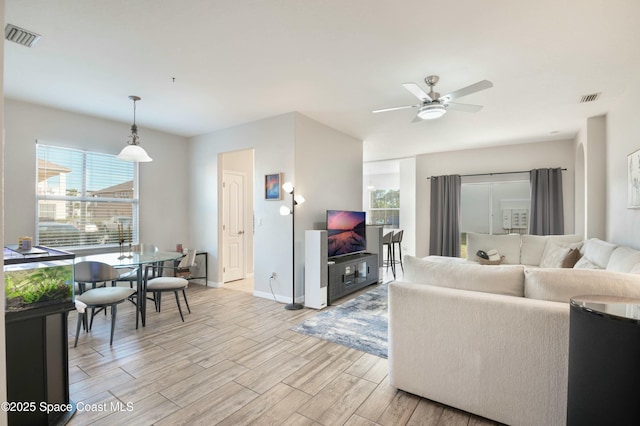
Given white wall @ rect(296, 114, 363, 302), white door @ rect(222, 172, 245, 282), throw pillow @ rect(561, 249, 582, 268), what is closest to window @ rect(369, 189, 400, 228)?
white wall @ rect(296, 114, 363, 302)

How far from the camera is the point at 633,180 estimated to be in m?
3.20

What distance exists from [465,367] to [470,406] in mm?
243

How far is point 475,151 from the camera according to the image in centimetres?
666

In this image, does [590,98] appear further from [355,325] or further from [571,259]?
[355,325]

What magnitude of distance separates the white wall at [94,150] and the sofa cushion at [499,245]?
16.9 ft

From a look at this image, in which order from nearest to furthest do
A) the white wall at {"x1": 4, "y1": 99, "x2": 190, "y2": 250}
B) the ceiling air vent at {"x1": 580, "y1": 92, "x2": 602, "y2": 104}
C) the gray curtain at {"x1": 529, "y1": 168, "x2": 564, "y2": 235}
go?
the ceiling air vent at {"x1": 580, "y1": 92, "x2": 602, "y2": 104}
the white wall at {"x1": 4, "y1": 99, "x2": 190, "y2": 250}
the gray curtain at {"x1": 529, "y1": 168, "x2": 564, "y2": 235}

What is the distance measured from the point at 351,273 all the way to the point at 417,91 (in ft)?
9.54

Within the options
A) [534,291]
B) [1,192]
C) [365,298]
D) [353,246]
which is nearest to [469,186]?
[353,246]

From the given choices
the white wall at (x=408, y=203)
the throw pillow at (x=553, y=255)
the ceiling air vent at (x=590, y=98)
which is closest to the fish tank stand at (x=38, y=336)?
the throw pillow at (x=553, y=255)

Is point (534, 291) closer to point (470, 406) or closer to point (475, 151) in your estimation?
point (470, 406)

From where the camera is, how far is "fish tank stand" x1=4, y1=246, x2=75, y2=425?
1.60 metres

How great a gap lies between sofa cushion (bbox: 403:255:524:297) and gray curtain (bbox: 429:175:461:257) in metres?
5.00

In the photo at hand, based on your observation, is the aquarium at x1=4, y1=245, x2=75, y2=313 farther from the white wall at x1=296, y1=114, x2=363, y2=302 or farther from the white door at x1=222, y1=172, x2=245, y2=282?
the white door at x1=222, y1=172, x2=245, y2=282

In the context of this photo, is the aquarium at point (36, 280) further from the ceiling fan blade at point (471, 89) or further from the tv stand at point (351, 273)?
the ceiling fan blade at point (471, 89)
